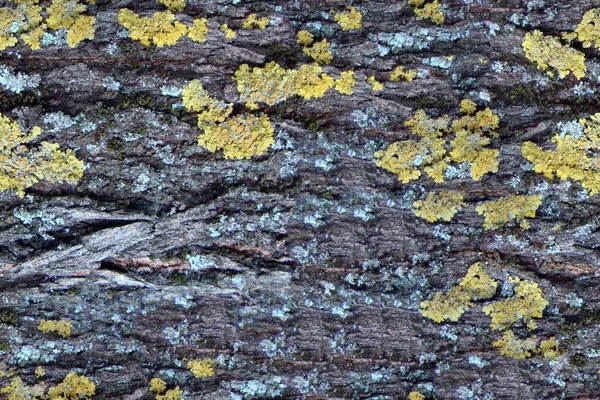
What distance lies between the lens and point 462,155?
367cm

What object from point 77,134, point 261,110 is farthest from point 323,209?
point 77,134

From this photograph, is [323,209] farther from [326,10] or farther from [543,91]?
[543,91]

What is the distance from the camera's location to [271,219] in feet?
11.9

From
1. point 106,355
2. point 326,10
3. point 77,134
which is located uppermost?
point 326,10

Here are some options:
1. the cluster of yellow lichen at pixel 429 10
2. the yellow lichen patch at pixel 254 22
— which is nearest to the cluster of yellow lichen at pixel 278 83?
the yellow lichen patch at pixel 254 22

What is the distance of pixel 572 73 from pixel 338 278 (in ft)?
6.13

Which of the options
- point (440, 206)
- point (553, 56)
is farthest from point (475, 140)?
point (553, 56)

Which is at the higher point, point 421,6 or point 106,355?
point 421,6

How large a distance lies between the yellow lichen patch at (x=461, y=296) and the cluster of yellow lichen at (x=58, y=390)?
1956mm

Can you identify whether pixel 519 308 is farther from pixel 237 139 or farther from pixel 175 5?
pixel 175 5

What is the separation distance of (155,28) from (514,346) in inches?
109

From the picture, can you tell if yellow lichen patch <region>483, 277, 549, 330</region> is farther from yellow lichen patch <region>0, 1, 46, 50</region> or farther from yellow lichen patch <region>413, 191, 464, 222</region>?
yellow lichen patch <region>0, 1, 46, 50</region>

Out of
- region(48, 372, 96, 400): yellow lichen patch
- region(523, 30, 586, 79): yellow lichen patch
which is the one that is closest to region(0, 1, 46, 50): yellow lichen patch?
region(48, 372, 96, 400): yellow lichen patch

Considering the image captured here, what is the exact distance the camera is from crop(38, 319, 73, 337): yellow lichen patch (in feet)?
11.8
